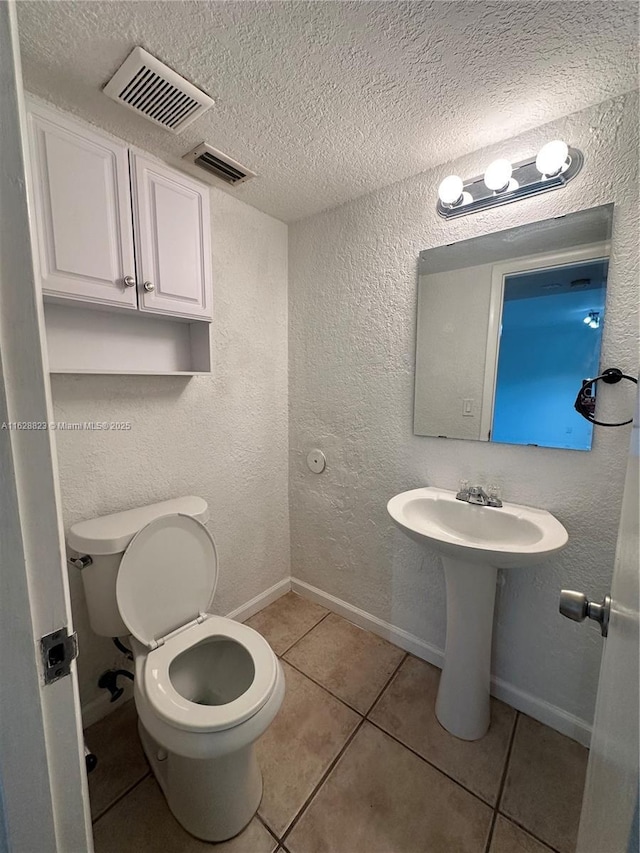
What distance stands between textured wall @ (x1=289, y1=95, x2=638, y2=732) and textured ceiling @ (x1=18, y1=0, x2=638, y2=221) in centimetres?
20

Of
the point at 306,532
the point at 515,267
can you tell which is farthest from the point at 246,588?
the point at 515,267

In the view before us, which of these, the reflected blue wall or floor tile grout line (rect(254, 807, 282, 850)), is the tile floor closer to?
floor tile grout line (rect(254, 807, 282, 850))

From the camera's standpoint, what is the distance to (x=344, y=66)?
0.99m

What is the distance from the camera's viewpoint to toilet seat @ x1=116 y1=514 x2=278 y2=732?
1107mm

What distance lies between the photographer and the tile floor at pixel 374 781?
40.7 inches

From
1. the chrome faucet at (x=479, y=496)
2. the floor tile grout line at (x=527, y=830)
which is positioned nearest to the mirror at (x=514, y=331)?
the chrome faucet at (x=479, y=496)

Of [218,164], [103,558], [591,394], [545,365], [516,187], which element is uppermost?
[218,164]

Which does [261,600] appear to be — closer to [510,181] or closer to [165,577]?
[165,577]

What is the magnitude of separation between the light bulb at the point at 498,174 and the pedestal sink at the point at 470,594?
1.18 meters

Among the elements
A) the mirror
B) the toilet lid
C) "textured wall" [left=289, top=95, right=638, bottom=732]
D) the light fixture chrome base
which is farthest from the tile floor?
the light fixture chrome base

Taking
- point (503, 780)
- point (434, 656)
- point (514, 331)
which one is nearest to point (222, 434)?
point (514, 331)

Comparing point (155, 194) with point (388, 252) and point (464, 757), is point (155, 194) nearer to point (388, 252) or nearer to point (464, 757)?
point (388, 252)

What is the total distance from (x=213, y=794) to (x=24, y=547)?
3.62 ft

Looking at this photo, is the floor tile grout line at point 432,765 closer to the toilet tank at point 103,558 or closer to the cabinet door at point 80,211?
the toilet tank at point 103,558
